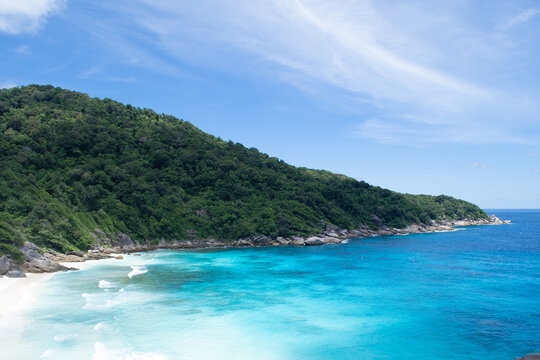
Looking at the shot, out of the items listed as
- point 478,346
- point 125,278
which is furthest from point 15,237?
point 478,346

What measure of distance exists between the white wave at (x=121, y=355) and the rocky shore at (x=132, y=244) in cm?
2011

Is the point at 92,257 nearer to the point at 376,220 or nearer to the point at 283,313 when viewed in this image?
the point at 283,313

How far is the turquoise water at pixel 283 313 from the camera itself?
17.6 meters

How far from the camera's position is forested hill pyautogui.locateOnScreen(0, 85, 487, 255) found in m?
49.1

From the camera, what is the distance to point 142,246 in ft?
192

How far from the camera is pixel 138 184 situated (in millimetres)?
66188

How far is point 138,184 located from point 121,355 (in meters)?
53.6

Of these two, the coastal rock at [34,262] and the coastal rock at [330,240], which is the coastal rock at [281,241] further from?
the coastal rock at [34,262]

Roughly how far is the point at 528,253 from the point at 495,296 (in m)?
37.3

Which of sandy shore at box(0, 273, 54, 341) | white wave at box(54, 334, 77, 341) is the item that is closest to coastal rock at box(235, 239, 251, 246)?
sandy shore at box(0, 273, 54, 341)

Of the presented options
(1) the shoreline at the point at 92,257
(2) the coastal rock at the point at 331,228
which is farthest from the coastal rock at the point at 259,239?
(2) the coastal rock at the point at 331,228

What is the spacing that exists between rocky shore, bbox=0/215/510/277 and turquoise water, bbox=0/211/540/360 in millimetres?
3418

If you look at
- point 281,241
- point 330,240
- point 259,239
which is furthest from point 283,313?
point 330,240

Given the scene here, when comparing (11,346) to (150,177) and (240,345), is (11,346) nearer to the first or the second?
(240,345)
